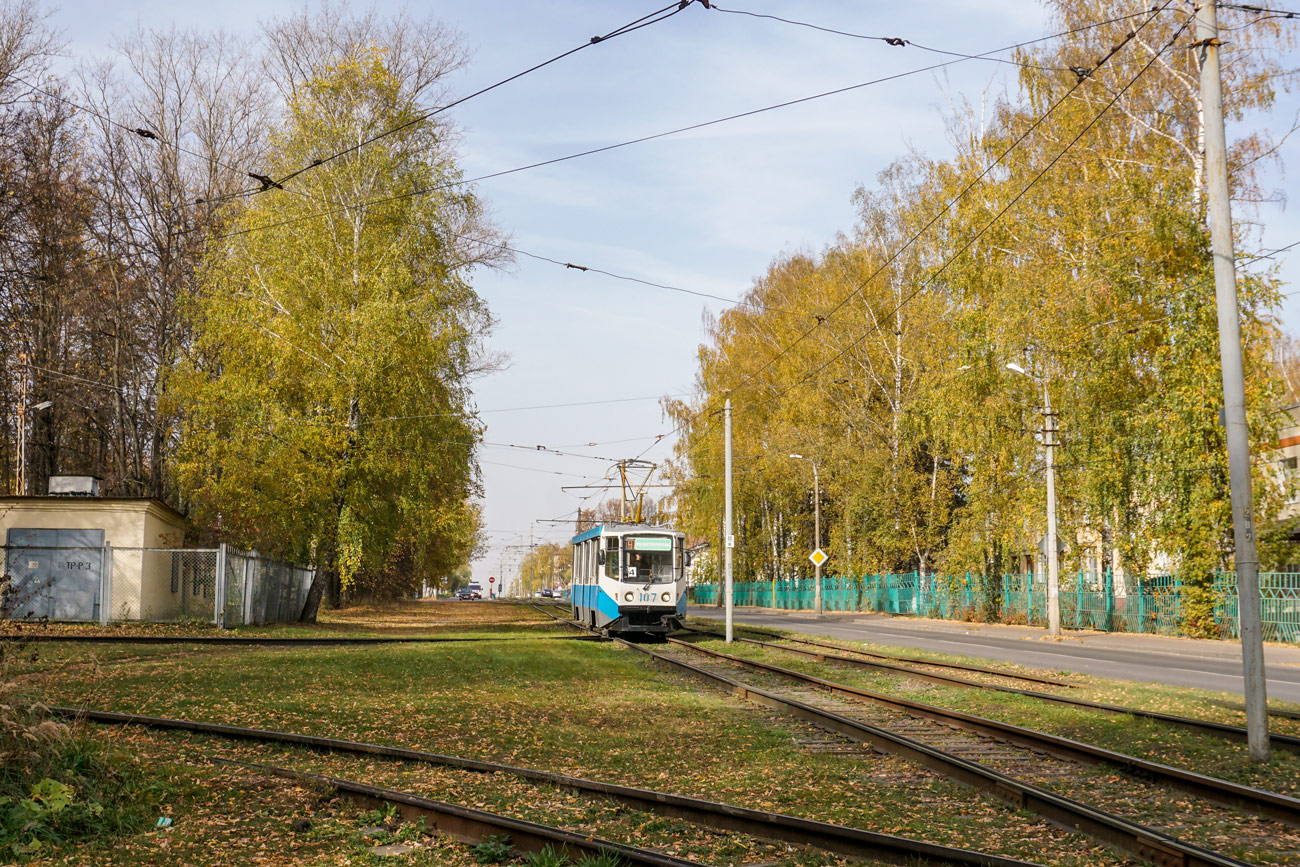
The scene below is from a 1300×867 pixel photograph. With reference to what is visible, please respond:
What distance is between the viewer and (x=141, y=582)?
27.8 meters

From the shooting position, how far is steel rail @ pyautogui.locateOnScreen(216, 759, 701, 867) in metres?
6.40

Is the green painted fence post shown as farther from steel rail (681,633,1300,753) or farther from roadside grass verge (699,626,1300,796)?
steel rail (681,633,1300,753)

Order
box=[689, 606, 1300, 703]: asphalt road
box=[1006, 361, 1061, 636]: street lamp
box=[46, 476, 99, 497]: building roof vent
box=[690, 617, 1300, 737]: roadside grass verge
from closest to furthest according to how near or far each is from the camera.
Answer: box=[690, 617, 1300, 737]: roadside grass verge → box=[689, 606, 1300, 703]: asphalt road → box=[46, 476, 99, 497]: building roof vent → box=[1006, 361, 1061, 636]: street lamp

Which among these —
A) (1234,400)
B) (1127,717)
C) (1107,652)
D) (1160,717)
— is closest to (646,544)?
(1107,652)

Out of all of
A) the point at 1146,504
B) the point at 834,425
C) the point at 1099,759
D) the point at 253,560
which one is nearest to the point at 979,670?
the point at 1099,759

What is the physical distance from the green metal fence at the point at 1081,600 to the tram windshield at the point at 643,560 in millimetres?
14441

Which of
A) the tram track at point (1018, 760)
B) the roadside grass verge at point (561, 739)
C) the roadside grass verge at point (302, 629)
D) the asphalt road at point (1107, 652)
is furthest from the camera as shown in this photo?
the roadside grass verge at point (302, 629)

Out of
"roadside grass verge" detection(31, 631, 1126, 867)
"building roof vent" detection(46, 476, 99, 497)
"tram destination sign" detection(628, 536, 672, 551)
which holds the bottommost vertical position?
"roadside grass verge" detection(31, 631, 1126, 867)

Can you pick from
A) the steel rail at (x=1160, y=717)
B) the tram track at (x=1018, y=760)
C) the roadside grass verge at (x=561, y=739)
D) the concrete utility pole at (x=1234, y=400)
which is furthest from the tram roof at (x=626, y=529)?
the concrete utility pole at (x=1234, y=400)

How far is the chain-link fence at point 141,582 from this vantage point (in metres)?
27.4

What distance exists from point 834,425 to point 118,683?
41.3m

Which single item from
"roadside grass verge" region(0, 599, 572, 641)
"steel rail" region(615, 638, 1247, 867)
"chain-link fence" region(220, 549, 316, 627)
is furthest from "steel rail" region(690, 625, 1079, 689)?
"chain-link fence" region(220, 549, 316, 627)

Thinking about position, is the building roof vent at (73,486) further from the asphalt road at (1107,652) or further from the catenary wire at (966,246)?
the catenary wire at (966,246)

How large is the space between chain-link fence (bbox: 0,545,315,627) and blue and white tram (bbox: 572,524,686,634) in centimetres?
983
